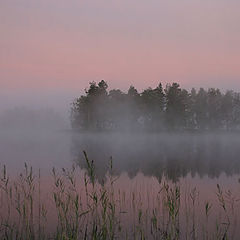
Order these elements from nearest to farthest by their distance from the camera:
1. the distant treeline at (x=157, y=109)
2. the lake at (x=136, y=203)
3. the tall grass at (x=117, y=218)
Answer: the lake at (x=136, y=203), the tall grass at (x=117, y=218), the distant treeline at (x=157, y=109)

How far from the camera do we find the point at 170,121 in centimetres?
11031

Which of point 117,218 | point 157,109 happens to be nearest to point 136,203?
point 117,218

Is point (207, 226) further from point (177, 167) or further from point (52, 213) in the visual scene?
point (177, 167)

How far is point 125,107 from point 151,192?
309ft

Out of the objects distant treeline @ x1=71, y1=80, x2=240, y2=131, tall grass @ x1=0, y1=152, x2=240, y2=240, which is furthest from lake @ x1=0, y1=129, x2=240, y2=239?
distant treeline @ x1=71, y1=80, x2=240, y2=131

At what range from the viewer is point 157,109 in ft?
360

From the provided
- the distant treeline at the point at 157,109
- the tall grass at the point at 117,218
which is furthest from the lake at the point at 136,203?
the distant treeline at the point at 157,109

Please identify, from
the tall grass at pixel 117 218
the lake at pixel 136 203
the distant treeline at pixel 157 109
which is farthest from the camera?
the distant treeline at pixel 157 109

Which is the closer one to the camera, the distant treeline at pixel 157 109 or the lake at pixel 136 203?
the lake at pixel 136 203

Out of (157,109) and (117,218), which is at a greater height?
(157,109)

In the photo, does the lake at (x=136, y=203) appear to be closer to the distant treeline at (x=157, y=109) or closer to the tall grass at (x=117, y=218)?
the tall grass at (x=117, y=218)

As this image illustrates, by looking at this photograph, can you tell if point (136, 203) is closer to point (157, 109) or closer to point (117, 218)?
point (117, 218)

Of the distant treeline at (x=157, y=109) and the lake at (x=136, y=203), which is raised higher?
the distant treeline at (x=157, y=109)

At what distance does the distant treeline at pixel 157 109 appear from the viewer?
4316 inches
